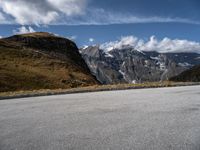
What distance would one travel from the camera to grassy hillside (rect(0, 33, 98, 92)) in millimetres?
52656

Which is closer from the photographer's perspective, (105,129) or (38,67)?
(105,129)

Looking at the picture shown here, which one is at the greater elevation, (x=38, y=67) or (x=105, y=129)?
(x=38, y=67)

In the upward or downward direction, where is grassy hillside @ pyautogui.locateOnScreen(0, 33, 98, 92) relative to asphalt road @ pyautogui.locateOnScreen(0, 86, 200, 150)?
upward

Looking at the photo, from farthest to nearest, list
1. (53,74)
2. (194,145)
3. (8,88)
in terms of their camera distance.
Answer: (53,74) < (8,88) < (194,145)

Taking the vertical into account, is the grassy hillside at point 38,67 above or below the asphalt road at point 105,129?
above

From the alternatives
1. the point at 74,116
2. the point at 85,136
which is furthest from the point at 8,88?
the point at 85,136

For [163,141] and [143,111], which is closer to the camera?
[163,141]

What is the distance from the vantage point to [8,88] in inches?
1857

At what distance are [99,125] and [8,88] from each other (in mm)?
39100

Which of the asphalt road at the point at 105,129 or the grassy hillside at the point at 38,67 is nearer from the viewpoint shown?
the asphalt road at the point at 105,129

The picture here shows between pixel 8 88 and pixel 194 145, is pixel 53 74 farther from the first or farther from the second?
pixel 194 145

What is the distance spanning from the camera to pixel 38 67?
227ft

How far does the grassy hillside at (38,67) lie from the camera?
52.7m

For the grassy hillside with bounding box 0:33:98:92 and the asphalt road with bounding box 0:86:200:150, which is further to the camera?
the grassy hillside with bounding box 0:33:98:92
